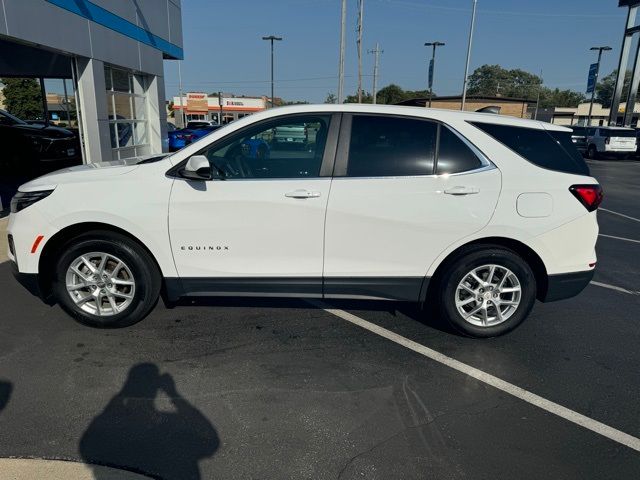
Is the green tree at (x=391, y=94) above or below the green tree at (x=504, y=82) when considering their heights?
below

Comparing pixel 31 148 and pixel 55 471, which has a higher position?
pixel 31 148

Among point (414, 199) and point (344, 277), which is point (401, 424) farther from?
point (414, 199)

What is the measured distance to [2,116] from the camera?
11789 millimetres

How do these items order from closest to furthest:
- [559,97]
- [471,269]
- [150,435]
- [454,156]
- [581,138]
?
[150,435] < [454,156] < [471,269] < [581,138] < [559,97]

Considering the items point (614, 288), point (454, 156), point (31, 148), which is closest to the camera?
point (454, 156)

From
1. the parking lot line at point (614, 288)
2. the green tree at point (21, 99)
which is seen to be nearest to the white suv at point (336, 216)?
the parking lot line at point (614, 288)

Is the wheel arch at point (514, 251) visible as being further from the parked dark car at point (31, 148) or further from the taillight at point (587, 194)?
the parked dark car at point (31, 148)

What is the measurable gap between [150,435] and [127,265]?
4.98 feet

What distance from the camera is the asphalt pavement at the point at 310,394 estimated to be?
2422mm

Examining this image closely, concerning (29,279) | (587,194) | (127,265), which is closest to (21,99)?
(29,279)

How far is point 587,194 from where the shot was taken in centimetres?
353

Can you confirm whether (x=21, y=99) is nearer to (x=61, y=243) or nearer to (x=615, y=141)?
(x=615, y=141)

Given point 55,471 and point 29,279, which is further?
point 29,279

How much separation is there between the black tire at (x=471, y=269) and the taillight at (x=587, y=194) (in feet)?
2.07
